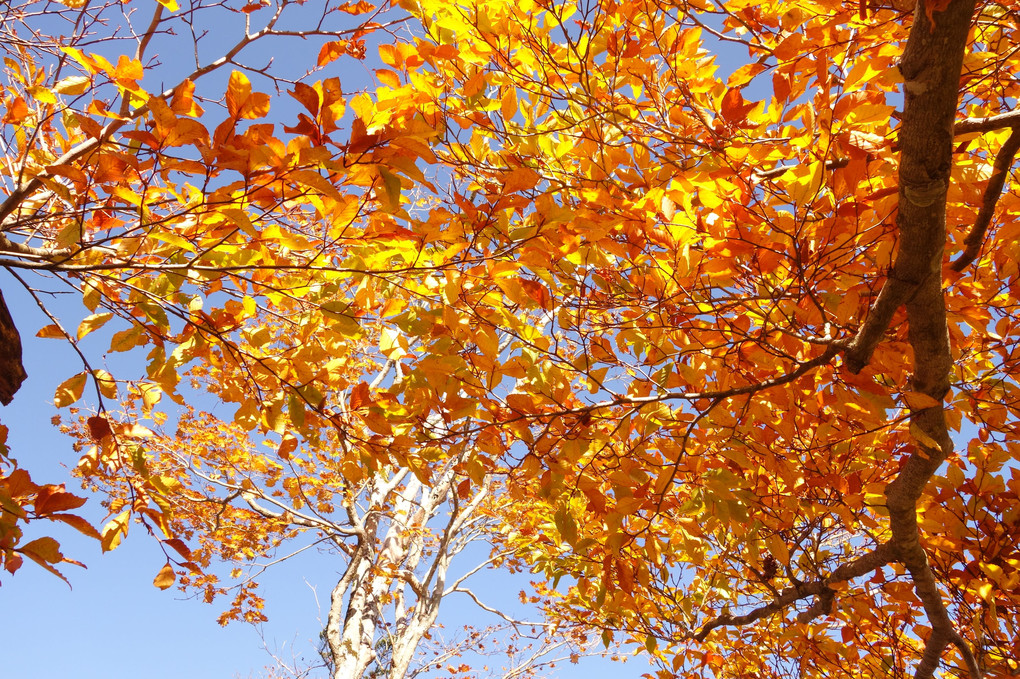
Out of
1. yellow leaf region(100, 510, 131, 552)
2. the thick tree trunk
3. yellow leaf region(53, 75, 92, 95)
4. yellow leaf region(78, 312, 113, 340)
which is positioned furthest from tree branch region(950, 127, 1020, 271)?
the thick tree trunk

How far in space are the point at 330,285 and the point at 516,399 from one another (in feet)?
2.31

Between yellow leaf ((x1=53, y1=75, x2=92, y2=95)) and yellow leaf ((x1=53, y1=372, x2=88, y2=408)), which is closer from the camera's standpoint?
yellow leaf ((x1=53, y1=75, x2=92, y2=95))

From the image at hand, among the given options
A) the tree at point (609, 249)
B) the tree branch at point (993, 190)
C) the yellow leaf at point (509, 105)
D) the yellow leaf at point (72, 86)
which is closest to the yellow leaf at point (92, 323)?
the tree at point (609, 249)

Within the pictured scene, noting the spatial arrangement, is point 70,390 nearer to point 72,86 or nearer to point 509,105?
point 72,86

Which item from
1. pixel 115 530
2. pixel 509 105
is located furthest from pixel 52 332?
pixel 509 105

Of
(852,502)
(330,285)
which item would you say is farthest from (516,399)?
(852,502)

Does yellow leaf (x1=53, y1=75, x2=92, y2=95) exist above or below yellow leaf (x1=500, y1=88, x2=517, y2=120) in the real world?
below

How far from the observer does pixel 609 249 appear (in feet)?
6.31

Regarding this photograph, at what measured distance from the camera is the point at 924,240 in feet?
5.02

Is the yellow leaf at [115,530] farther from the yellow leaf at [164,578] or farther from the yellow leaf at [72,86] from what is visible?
the yellow leaf at [72,86]

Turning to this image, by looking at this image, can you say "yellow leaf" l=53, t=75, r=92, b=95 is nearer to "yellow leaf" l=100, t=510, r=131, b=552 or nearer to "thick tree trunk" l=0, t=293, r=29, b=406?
"thick tree trunk" l=0, t=293, r=29, b=406

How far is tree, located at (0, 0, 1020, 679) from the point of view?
1.35 meters

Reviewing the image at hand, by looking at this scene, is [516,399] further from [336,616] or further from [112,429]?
[336,616]

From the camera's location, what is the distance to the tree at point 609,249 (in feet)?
4.44
